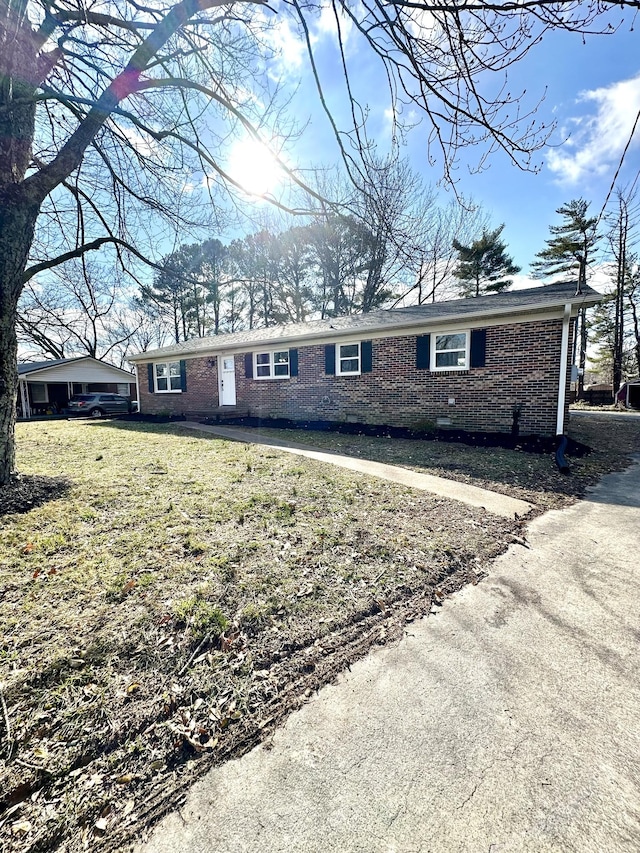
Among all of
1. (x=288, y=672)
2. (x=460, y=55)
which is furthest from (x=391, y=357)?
(x=288, y=672)

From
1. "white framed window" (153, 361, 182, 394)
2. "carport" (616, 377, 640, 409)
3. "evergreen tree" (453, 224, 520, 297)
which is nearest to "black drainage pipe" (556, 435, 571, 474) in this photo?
"white framed window" (153, 361, 182, 394)

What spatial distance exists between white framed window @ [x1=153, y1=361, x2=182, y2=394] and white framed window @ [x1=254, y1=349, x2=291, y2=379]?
485 cm

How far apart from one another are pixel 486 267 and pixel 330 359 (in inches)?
664

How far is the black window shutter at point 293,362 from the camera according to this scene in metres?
12.6

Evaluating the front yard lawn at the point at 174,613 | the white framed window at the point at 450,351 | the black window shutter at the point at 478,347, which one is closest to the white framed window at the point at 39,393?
the front yard lawn at the point at 174,613

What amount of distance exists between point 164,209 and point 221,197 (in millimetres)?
852

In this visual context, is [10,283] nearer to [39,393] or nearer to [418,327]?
[418,327]

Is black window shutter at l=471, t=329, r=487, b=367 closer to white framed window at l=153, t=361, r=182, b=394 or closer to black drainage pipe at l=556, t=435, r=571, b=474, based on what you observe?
black drainage pipe at l=556, t=435, r=571, b=474

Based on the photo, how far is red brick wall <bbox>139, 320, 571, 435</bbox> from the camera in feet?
28.2

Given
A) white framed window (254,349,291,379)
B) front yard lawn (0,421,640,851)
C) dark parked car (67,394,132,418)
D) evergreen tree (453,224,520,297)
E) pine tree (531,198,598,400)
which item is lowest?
front yard lawn (0,421,640,851)

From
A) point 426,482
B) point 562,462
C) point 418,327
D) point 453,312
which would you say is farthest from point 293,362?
point 562,462

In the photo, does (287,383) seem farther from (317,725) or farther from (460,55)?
(317,725)

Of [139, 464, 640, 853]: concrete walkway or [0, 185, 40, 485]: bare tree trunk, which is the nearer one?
[139, 464, 640, 853]: concrete walkway

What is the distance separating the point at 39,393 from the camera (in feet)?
86.1
